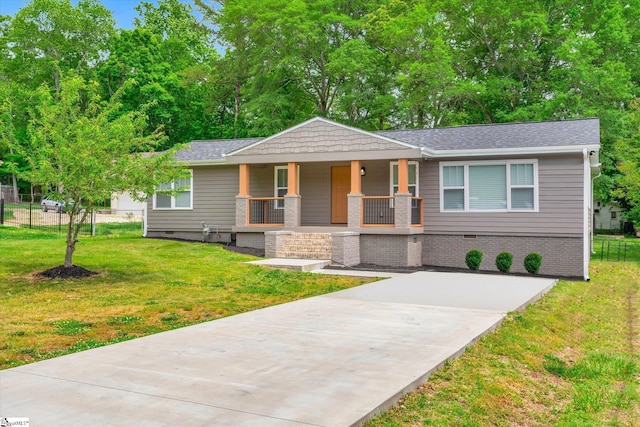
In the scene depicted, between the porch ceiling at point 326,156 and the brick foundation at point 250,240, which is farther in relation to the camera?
the brick foundation at point 250,240

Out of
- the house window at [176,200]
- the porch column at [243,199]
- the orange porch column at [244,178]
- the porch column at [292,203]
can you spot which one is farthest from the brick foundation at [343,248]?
the house window at [176,200]

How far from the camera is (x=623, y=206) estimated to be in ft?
111

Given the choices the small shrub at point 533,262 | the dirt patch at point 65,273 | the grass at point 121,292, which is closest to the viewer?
the grass at point 121,292

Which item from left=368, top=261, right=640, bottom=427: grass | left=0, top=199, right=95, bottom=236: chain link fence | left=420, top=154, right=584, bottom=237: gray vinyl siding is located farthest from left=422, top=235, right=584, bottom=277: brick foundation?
left=0, top=199, right=95, bottom=236: chain link fence

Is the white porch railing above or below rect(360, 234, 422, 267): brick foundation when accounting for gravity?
above

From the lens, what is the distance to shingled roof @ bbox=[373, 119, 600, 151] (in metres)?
14.3

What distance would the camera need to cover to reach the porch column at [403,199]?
14.8 metres

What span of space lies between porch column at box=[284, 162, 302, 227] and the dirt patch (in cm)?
659

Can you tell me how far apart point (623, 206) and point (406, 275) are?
27289 mm

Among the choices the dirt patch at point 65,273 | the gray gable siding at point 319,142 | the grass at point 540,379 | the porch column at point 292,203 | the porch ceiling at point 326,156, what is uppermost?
the gray gable siding at point 319,142

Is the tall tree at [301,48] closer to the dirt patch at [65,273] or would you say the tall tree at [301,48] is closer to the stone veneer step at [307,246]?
the stone veneer step at [307,246]

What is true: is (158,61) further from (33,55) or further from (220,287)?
(220,287)

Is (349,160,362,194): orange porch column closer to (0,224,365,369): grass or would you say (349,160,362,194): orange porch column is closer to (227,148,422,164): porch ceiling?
(227,148,422,164): porch ceiling

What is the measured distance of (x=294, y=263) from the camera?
13.6 meters
